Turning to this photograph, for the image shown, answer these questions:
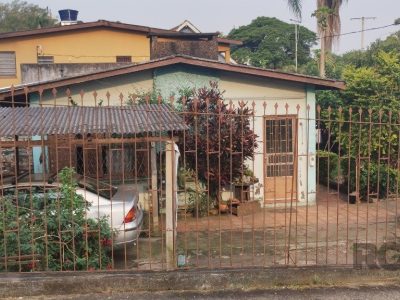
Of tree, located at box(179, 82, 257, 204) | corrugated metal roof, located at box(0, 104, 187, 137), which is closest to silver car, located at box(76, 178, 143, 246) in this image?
corrugated metal roof, located at box(0, 104, 187, 137)

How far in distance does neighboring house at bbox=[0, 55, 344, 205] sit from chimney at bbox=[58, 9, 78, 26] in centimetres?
1381

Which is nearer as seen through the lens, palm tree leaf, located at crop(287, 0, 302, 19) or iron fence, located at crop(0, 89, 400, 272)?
iron fence, located at crop(0, 89, 400, 272)

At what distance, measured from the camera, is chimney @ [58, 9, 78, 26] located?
23.0 meters

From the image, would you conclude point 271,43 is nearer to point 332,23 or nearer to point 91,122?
point 332,23

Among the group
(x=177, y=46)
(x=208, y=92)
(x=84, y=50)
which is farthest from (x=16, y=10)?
(x=208, y=92)

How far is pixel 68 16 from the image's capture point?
2306cm

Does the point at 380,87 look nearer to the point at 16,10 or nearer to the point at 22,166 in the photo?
the point at 22,166

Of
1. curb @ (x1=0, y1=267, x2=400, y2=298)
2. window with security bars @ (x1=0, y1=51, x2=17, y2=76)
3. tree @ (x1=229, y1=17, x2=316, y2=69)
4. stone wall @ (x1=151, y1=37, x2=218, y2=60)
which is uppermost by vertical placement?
tree @ (x1=229, y1=17, x2=316, y2=69)

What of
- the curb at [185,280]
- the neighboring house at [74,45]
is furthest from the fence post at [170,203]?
the neighboring house at [74,45]

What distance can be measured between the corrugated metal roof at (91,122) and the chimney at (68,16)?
57.4ft

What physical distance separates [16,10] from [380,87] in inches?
1641

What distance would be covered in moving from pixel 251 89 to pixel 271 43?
38.0 meters

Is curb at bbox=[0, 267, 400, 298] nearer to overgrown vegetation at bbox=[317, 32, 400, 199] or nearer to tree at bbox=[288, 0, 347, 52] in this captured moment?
overgrown vegetation at bbox=[317, 32, 400, 199]

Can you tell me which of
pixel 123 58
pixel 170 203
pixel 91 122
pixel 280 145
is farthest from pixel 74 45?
pixel 170 203
